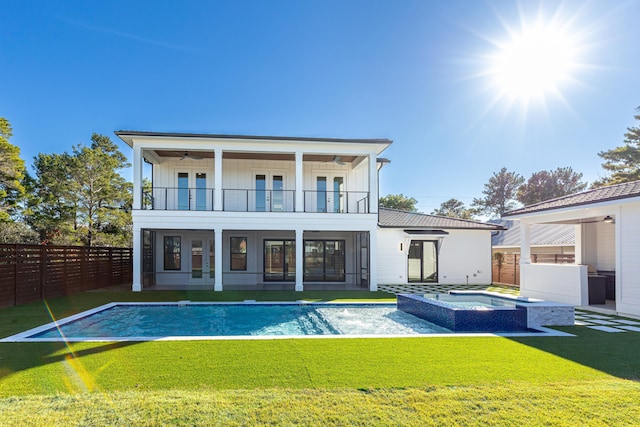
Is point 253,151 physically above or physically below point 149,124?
below

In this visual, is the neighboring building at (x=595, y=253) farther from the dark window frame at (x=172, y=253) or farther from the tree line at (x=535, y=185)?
the tree line at (x=535, y=185)

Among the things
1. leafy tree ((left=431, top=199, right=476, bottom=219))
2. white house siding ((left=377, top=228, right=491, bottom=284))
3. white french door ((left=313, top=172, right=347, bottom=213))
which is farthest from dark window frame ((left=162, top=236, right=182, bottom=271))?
leafy tree ((left=431, top=199, right=476, bottom=219))

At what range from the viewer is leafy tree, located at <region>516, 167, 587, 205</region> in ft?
127

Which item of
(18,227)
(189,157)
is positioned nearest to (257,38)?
(189,157)

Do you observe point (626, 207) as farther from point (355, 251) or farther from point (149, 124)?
point (149, 124)

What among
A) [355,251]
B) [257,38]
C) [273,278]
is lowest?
[273,278]

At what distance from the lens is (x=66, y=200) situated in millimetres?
19828

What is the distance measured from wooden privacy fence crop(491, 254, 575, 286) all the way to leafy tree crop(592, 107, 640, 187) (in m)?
15.6

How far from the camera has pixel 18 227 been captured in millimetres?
18234

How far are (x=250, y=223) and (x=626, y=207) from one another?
11392 millimetres

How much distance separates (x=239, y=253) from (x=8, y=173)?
12.0 metres

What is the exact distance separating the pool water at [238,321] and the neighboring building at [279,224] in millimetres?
3257

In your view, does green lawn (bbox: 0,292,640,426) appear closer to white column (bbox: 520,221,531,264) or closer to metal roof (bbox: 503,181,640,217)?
Answer: metal roof (bbox: 503,181,640,217)

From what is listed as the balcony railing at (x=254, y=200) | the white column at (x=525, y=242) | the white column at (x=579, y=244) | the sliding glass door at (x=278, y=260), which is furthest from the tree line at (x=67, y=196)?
the white column at (x=579, y=244)
